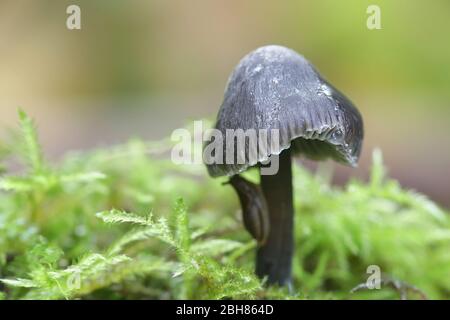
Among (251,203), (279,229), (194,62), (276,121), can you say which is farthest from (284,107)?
(194,62)

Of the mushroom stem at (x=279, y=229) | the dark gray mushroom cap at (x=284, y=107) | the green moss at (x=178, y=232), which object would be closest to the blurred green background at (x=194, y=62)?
the green moss at (x=178, y=232)

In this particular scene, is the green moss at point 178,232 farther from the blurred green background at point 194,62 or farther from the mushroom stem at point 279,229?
the blurred green background at point 194,62

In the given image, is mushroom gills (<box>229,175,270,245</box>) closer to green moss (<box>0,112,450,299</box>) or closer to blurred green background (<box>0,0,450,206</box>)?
green moss (<box>0,112,450,299</box>)

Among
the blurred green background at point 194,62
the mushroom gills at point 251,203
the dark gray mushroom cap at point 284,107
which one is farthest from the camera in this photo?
the blurred green background at point 194,62

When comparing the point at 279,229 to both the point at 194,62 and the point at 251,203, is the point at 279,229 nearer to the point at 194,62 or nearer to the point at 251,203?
the point at 251,203
